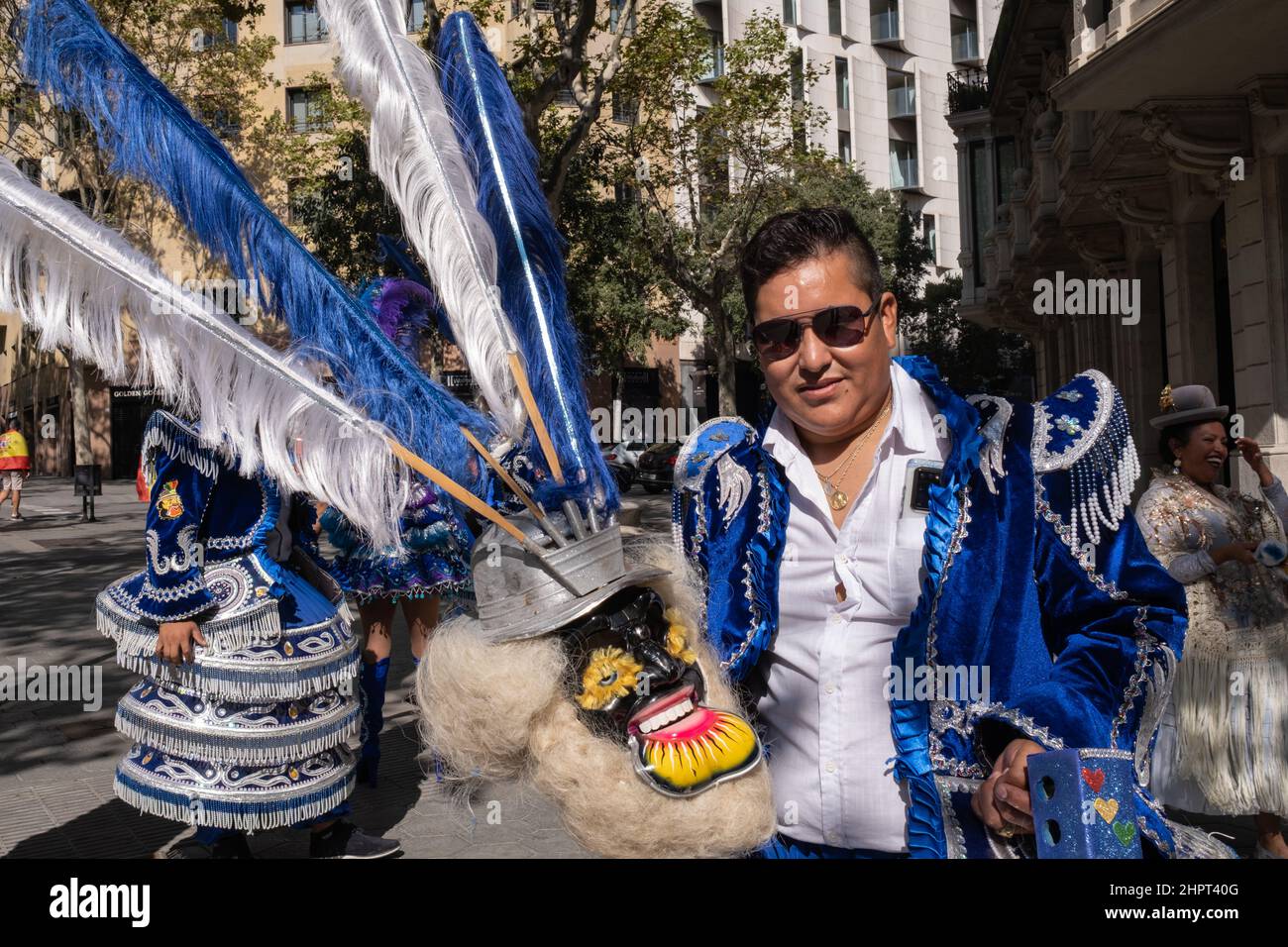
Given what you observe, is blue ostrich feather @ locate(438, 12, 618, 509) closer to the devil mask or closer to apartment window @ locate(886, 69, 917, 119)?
the devil mask

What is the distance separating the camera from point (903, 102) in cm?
5134

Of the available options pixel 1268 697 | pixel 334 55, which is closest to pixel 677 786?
pixel 334 55

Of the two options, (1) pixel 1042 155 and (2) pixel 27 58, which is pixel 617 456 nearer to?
(1) pixel 1042 155

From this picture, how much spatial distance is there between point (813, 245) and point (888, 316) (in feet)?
0.67

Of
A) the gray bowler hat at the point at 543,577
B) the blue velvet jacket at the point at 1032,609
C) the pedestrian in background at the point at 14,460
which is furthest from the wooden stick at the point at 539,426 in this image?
the pedestrian in background at the point at 14,460

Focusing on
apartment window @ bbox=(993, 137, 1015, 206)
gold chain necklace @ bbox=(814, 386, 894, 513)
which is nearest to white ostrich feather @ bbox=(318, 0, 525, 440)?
gold chain necklace @ bbox=(814, 386, 894, 513)

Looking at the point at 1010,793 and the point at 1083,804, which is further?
the point at 1010,793

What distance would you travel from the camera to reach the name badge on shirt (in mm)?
1988

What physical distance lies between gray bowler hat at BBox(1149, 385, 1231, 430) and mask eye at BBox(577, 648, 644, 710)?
12.6 ft

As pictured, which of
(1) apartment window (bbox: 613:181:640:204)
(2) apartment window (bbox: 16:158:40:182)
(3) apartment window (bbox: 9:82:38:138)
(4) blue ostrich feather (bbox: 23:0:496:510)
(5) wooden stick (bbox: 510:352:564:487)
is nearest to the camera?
(5) wooden stick (bbox: 510:352:564:487)

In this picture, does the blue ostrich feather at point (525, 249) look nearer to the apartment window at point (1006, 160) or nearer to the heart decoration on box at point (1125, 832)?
the heart decoration on box at point (1125, 832)

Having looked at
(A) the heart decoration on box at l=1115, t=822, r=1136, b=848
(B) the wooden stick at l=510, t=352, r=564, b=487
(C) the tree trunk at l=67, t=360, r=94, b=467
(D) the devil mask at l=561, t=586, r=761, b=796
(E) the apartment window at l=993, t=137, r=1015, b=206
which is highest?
(E) the apartment window at l=993, t=137, r=1015, b=206

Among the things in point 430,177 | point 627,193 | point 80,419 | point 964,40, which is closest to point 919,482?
point 430,177

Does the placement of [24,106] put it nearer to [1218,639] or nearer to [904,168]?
[1218,639]
